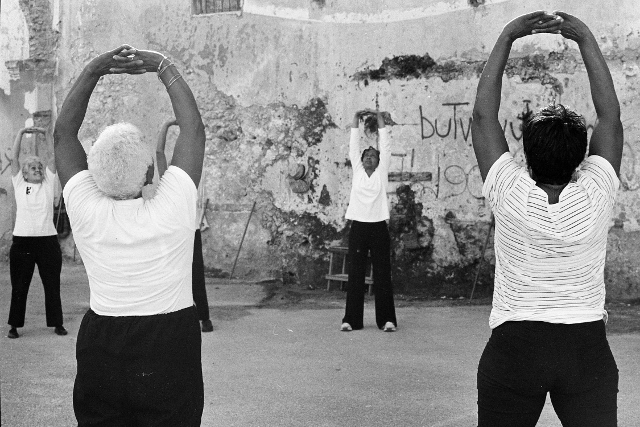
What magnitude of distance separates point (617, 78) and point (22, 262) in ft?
24.7

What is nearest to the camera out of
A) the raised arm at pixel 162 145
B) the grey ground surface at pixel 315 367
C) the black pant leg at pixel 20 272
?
the grey ground surface at pixel 315 367

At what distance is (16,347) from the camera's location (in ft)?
26.1

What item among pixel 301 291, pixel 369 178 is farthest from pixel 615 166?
pixel 301 291

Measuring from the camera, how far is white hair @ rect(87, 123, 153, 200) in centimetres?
310

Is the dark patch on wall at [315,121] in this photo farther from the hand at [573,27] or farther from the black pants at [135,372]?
the black pants at [135,372]

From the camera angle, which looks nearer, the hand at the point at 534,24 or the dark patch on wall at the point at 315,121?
the hand at the point at 534,24

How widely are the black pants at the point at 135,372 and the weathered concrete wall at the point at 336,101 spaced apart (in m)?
8.64

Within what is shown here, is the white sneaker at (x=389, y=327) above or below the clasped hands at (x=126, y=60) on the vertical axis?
below

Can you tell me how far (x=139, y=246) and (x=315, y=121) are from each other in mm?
9346

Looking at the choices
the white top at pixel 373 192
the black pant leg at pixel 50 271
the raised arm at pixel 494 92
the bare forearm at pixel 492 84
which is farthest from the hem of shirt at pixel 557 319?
the black pant leg at pixel 50 271

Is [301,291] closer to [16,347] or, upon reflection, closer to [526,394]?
[16,347]

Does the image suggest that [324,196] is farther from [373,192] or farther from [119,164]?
[119,164]

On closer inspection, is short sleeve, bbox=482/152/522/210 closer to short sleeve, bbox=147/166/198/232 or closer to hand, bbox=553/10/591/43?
hand, bbox=553/10/591/43

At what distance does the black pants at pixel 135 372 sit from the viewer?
3.02 m
